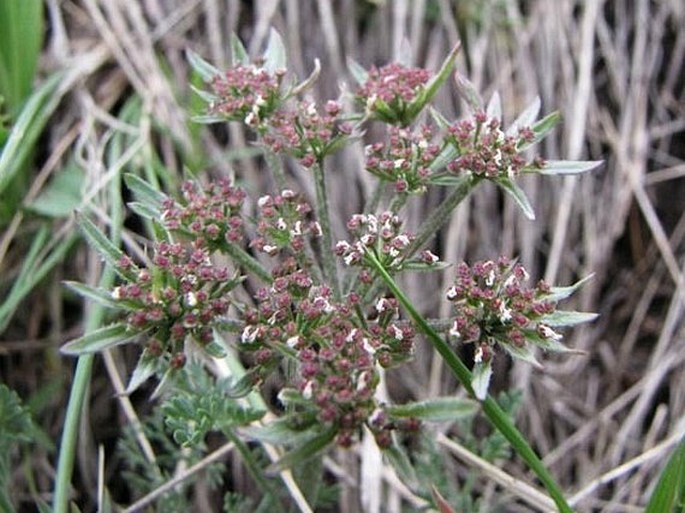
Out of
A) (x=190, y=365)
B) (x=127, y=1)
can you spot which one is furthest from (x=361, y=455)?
(x=127, y=1)

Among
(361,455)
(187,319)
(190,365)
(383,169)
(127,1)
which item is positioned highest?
(127,1)

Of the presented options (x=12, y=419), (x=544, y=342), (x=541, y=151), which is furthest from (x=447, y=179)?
(x=541, y=151)

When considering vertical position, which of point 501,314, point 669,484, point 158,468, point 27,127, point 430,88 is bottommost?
point 158,468

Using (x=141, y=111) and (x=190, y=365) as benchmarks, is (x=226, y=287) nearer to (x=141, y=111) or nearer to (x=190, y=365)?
(x=190, y=365)

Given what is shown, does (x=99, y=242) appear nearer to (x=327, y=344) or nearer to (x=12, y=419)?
(x=327, y=344)

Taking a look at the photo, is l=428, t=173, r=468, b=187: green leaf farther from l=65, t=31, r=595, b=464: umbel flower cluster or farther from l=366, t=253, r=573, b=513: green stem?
l=366, t=253, r=573, b=513: green stem

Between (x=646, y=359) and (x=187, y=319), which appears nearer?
(x=187, y=319)
